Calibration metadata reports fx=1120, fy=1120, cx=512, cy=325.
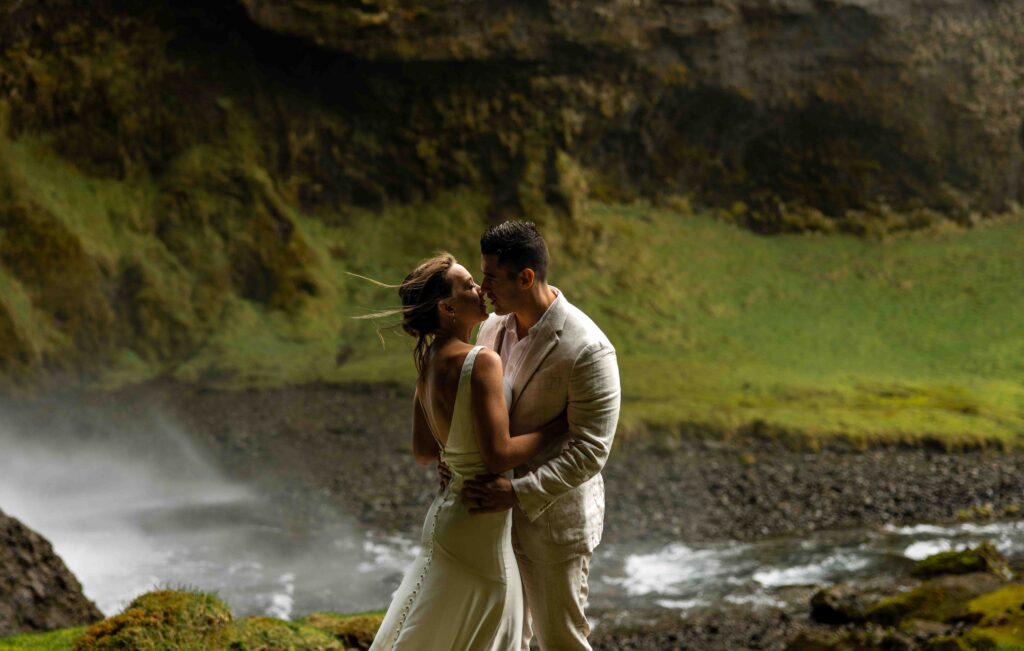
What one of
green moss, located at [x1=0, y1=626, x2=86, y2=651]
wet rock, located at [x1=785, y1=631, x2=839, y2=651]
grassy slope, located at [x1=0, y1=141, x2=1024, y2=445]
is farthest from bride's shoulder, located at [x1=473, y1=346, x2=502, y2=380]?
grassy slope, located at [x1=0, y1=141, x2=1024, y2=445]

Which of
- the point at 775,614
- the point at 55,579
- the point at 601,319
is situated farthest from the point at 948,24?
the point at 55,579

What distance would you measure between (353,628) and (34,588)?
2.82 m

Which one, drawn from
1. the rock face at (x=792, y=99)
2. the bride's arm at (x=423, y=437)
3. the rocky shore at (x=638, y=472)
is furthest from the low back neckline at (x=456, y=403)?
the rock face at (x=792, y=99)

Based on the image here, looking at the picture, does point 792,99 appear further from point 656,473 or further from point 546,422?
point 546,422

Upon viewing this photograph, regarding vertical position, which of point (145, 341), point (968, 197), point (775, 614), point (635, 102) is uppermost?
point (635, 102)

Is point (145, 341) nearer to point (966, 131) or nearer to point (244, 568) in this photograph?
point (244, 568)

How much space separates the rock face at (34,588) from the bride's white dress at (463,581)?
5.21 metres

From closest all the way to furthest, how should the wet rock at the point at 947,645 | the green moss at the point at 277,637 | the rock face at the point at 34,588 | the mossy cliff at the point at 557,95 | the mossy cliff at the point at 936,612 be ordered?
the green moss at the point at 277,637, the wet rock at the point at 947,645, the mossy cliff at the point at 936,612, the rock face at the point at 34,588, the mossy cliff at the point at 557,95

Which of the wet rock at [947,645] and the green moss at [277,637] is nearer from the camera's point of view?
the green moss at [277,637]

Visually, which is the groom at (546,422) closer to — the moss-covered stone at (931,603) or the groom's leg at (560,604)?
the groom's leg at (560,604)

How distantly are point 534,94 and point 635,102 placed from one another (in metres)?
3.33

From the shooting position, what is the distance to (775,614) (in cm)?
1274

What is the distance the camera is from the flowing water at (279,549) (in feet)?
46.1

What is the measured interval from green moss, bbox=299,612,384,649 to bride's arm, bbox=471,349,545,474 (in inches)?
167
